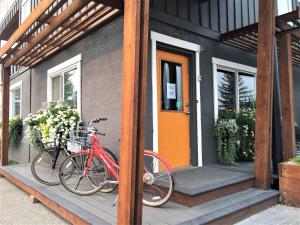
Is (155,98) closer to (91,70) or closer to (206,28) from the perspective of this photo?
(91,70)

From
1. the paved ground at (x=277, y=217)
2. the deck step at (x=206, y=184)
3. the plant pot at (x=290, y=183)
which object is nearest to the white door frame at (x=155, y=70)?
the deck step at (x=206, y=184)

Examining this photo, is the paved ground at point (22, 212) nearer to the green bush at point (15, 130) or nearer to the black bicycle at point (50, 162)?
the black bicycle at point (50, 162)

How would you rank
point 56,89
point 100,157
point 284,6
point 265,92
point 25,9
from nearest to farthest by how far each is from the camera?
point 100,157, point 265,92, point 56,89, point 284,6, point 25,9

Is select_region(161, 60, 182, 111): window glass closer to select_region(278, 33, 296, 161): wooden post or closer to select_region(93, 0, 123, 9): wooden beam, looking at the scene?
select_region(93, 0, 123, 9): wooden beam

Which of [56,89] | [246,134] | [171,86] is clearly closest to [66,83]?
[56,89]

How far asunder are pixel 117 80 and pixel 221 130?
7.36 feet

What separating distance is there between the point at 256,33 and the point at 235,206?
140 inches

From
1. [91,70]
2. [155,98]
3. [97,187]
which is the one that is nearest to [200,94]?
[155,98]

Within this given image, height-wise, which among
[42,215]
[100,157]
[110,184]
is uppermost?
[100,157]

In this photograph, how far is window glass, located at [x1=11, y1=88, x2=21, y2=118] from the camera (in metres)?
9.35

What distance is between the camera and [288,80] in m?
4.49

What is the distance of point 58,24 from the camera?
168 inches

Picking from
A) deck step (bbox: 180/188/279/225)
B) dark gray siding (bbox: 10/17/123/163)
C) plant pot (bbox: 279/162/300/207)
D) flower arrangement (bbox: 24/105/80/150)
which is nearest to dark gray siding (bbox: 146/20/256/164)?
dark gray siding (bbox: 10/17/123/163)

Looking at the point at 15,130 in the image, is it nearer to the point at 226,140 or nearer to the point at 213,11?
the point at 226,140
